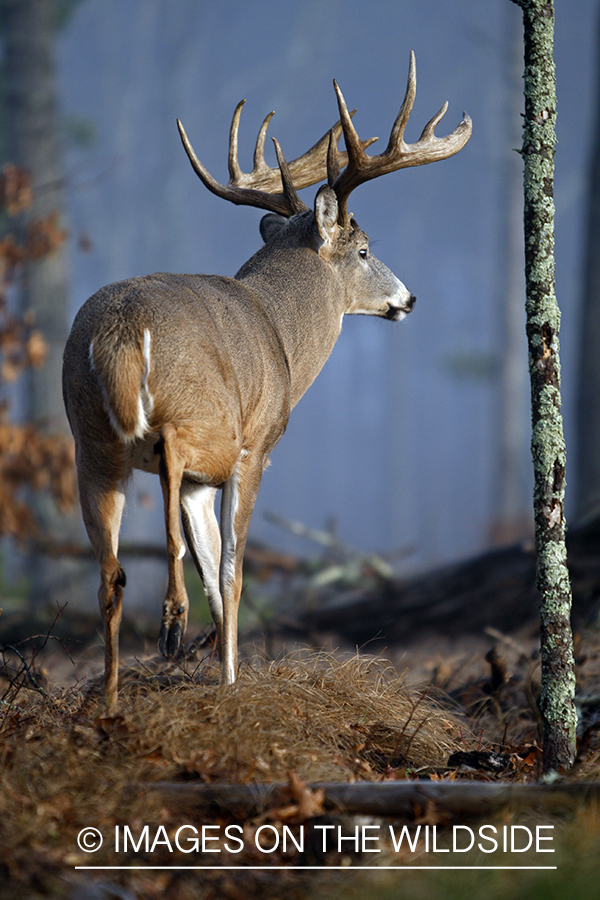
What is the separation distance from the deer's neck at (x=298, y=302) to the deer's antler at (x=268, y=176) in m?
0.41

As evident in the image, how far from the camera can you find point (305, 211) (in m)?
5.32

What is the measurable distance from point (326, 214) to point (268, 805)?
3584 mm

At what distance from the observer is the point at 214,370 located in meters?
3.54

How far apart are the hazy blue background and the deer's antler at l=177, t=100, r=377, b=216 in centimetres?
3528

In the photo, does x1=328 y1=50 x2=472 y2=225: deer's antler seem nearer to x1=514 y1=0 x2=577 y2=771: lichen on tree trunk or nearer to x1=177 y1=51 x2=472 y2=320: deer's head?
x1=177 y1=51 x2=472 y2=320: deer's head

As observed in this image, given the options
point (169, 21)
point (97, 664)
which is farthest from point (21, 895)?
point (169, 21)

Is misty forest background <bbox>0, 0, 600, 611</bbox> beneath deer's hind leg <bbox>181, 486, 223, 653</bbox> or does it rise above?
above

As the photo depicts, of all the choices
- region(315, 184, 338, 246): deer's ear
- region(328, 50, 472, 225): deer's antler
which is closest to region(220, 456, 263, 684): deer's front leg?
region(315, 184, 338, 246): deer's ear

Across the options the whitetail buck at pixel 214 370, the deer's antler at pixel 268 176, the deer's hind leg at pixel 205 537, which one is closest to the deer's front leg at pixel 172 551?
the whitetail buck at pixel 214 370

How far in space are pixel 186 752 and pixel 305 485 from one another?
59.1 metres

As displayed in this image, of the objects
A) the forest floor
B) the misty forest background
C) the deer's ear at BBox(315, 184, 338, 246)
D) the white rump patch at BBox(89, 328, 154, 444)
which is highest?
the misty forest background

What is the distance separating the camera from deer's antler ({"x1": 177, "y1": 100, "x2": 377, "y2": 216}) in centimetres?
513

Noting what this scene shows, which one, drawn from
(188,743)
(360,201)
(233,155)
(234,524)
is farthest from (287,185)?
(360,201)

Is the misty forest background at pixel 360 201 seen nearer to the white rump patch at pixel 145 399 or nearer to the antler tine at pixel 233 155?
the antler tine at pixel 233 155
